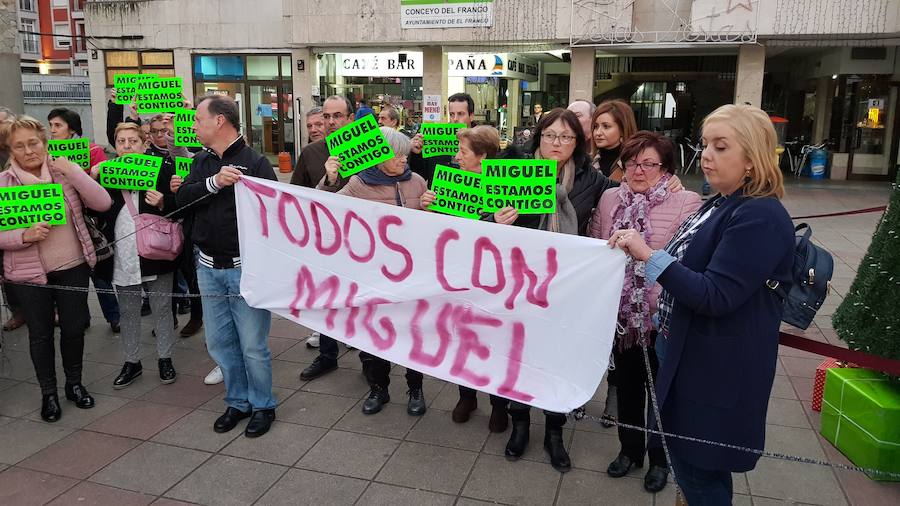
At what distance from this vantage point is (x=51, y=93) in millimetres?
25953

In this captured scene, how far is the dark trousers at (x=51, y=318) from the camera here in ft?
14.6

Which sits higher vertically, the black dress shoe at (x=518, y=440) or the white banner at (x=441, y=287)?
the white banner at (x=441, y=287)

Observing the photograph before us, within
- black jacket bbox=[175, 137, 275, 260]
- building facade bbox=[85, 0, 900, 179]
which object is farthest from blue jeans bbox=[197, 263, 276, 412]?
building facade bbox=[85, 0, 900, 179]

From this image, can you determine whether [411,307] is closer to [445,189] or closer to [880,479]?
[445,189]

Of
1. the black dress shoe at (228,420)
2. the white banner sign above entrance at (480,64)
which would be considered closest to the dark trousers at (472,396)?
the black dress shoe at (228,420)

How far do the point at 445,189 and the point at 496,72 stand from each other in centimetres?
1600

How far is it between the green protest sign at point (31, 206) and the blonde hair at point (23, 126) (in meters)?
0.37

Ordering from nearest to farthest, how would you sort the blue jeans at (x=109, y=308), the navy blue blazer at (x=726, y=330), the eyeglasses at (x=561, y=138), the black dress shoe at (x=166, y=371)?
the navy blue blazer at (x=726, y=330) → the eyeglasses at (x=561, y=138) → the black dress shoe at (x=166, y=371) → the blue jeans at (x=109, y=308)

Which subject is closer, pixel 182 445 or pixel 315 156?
pixel 182 445

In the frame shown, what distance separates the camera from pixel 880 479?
3.70 meters

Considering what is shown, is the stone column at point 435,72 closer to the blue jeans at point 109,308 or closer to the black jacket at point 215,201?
the blue jeans at point 109,308

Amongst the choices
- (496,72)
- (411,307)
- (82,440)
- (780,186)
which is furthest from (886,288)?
(496,72)

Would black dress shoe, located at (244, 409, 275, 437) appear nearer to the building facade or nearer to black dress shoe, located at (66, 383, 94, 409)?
black dress shoe, located at (66, 383, 94, 409)

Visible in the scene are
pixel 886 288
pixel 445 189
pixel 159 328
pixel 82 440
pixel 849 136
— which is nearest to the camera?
pixel 886 288
